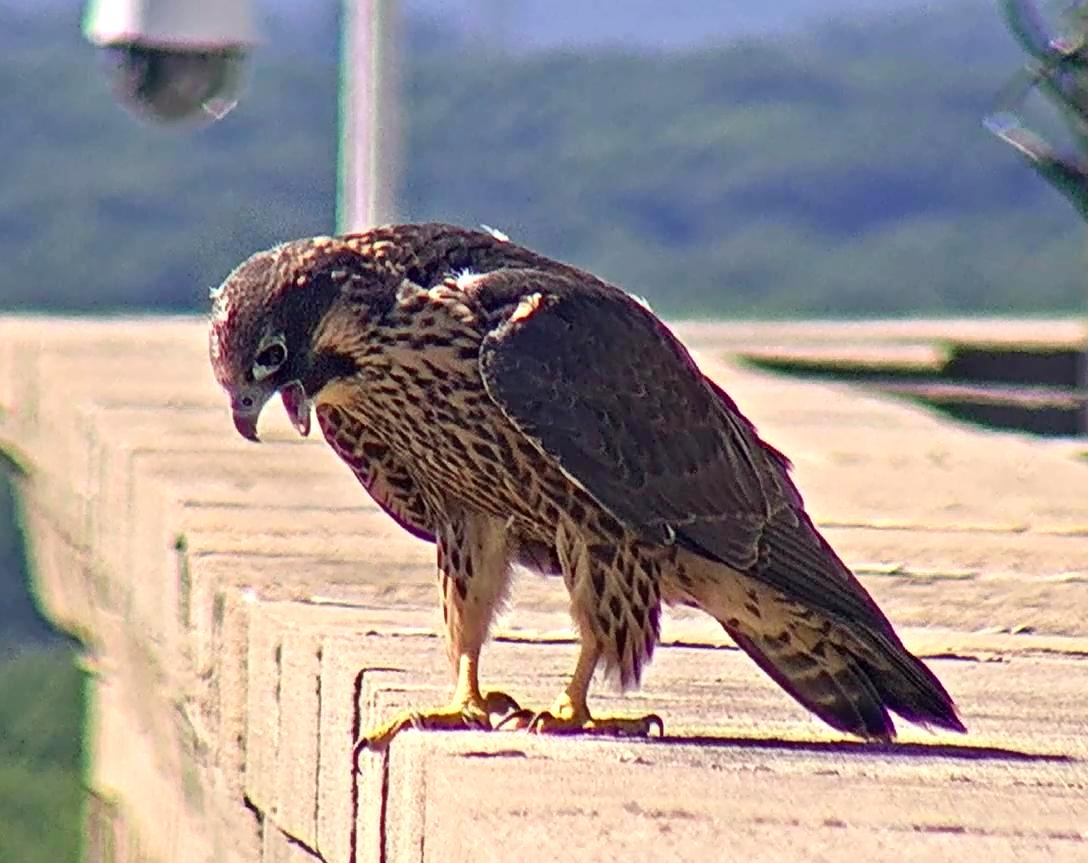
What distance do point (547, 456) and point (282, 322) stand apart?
1.08 feet

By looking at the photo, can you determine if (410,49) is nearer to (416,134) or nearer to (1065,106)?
(416,134)

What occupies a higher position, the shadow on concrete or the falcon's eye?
the falcon's eye

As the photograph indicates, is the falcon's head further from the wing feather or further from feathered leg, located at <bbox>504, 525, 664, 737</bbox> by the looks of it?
feathered leg, located at <bbox>504, 525, 664, 737</bbox>

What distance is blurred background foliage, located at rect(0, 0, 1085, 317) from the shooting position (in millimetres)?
13602

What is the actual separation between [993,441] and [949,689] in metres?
2.13

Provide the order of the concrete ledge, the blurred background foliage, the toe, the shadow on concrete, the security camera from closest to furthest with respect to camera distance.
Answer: the concrete ledge, the shadow on concrete, the toe, the security camera, the blurred background foliage

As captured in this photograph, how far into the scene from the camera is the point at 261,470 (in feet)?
15.1

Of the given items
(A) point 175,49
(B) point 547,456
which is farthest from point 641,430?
(A) point 175,49

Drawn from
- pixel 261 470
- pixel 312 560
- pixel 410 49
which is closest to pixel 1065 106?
pixel 261 470

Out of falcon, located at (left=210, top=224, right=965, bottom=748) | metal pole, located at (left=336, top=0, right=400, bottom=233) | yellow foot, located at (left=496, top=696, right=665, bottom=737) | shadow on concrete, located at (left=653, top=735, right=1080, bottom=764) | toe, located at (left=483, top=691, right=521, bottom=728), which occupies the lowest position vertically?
metal pole, located at (left=336, top=0, right=400, bottom=233)

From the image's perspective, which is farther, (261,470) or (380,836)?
(261,470)

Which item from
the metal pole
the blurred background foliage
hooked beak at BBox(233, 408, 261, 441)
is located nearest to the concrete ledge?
hooked beak at BBox(233, 408, 261, 441)

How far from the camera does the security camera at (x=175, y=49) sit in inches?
288

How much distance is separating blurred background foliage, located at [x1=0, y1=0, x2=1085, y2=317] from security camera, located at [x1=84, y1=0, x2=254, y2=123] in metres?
5.05
